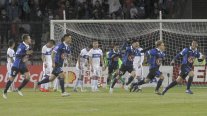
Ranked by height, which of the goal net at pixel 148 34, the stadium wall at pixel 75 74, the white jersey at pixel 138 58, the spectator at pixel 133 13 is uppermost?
the spectator at pixel 133 13

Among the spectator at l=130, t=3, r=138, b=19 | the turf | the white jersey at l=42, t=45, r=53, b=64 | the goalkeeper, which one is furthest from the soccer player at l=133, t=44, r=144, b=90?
the turf

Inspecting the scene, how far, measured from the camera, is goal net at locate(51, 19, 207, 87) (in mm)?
33156

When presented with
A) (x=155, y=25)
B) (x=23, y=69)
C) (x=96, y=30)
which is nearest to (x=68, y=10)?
(x=96, y=30)

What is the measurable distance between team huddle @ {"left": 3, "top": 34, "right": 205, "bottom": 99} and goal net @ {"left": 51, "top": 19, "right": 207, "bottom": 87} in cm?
174

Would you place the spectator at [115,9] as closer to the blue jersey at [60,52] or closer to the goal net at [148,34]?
the goal net at [148,34]

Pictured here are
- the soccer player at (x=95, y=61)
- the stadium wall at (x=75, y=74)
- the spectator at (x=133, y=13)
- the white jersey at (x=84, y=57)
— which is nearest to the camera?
the soccer player at (x=95, y=61)

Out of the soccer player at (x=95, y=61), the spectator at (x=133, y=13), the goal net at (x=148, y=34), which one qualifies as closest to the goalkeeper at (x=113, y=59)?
the soccer player at (x=95, y=61)

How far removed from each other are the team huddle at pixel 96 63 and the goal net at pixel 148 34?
5.72 feet

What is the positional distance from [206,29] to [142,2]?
6.03 metres

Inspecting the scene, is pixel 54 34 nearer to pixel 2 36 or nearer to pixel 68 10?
pixel 2 36

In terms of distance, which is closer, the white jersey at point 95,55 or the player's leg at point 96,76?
the player's leg at point 96,76

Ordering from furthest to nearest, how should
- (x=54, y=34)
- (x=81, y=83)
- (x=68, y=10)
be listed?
(x=68, y=10)
(x=54, y=34)
(x=81, y=83)

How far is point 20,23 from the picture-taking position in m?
34.1

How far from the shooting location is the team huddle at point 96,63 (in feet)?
80.1
